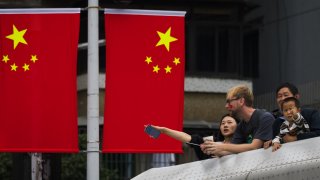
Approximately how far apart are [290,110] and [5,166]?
18.6 m

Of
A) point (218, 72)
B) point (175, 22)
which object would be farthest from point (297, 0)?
point (175, 22)

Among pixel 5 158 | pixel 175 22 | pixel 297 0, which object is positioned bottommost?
pixel 5 158

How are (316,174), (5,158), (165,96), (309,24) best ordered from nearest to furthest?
1. (316,174)
2. (165,96)
3. (5,158)
4. (309,24)

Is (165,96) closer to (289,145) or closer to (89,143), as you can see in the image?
(89,143)

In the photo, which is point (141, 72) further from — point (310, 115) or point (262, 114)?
Result: point (310, 115)

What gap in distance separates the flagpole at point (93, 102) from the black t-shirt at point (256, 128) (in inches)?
190

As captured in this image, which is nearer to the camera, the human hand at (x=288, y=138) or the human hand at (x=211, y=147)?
the human hand at (x=288, y=138)

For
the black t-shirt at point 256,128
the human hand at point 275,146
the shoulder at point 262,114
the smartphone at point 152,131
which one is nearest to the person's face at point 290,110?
the black t-shirt at point 256,128

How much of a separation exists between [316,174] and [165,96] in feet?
22.3

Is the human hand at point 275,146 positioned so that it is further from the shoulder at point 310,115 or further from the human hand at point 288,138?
the shoulder at point 310,115

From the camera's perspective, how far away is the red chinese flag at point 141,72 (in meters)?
12.9

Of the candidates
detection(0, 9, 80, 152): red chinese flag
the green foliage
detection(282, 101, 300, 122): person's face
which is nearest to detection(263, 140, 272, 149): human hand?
detection(282, 101, 300, 122): person's face

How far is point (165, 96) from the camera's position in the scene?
13016mm

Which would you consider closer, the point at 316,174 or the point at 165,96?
the point at 316,174
